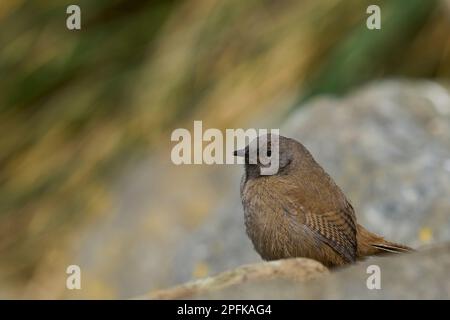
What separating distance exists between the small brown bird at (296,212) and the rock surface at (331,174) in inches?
22.9

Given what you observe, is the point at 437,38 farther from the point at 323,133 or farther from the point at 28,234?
the point at 28,234

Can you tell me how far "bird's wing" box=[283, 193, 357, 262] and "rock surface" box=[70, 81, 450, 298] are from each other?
56 centimetres

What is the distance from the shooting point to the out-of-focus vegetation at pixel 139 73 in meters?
4.69

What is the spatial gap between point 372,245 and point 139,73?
1.80m

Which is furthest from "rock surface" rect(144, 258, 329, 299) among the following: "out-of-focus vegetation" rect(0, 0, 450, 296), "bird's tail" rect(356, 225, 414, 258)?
"out-of-focus vegetation" rect(0, 0, 450, 296)

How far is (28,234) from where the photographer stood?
488 cm

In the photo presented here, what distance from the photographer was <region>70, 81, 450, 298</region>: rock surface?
157 inches

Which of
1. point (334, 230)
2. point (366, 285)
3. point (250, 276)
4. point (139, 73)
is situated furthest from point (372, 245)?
point (139, 73)

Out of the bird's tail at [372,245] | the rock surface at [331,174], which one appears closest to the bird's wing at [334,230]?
the bird's tail at [372,245]

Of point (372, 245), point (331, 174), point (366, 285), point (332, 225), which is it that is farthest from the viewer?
point (331, 174)

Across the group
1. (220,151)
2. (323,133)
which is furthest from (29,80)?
(323,133)

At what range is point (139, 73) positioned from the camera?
4.91 metres

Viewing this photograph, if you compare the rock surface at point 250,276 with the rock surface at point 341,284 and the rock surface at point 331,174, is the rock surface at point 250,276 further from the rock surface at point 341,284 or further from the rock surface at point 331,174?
the rock surface at point 331,174

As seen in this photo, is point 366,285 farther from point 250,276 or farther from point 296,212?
point 296,212
